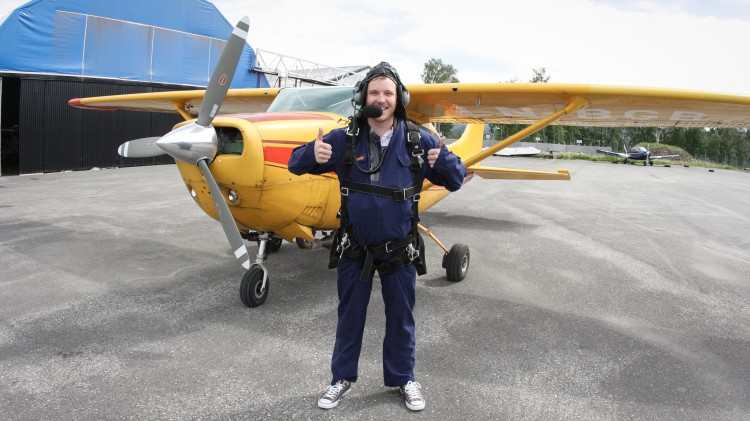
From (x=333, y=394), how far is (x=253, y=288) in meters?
1.88

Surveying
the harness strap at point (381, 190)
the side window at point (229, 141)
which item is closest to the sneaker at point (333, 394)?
the harness strap at point (381, 190)

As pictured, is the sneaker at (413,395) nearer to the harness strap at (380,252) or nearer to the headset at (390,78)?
the harness strap at (380,252)

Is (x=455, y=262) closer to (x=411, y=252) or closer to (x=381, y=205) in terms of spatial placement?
(x=411, y=252)

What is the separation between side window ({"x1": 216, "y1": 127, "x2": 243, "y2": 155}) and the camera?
4.00 m

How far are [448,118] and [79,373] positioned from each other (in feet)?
17.0

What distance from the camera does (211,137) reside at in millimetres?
3834

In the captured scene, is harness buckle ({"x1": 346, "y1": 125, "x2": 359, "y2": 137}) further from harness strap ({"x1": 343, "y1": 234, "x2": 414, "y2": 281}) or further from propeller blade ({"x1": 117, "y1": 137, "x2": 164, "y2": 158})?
propeller blade ({"x1": 117, "y1": 137, "x2": 164, "y2": 158})

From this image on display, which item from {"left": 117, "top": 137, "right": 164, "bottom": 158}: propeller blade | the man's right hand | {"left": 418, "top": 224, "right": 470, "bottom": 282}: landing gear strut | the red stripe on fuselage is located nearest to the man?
the man's right hand

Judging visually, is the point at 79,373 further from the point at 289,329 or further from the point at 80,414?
the point at 289,329

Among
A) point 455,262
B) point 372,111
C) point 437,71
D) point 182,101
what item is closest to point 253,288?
point 455,262

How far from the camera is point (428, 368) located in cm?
353

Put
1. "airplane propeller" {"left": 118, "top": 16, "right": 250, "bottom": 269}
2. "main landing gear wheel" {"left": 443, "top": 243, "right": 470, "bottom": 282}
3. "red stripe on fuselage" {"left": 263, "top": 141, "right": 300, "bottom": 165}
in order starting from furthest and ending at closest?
"main landing gear wheel" {"left": 443, "top": 243, "right": 470, "bottom": 282} → "red stripe on fuselage" {"left": 263, "top": 141, "right": 300, "bottom": 165} → "airplane propeller" {"left": 118, "top": 16, "right": 250, "bottom": 269}

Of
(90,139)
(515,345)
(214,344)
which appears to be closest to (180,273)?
(214,344)

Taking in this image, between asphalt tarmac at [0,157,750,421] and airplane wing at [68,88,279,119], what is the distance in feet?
6.95
